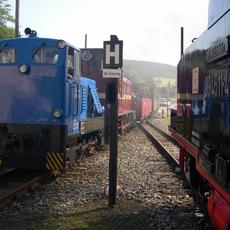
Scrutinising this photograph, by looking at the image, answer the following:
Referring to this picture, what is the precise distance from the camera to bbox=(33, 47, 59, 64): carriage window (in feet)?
35.4

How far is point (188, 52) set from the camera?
884cm

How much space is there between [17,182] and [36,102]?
5.80 ft

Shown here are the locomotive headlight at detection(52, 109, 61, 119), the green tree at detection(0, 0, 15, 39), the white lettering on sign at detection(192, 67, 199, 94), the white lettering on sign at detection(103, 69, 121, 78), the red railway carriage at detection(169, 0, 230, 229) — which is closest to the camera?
the red railway carriage at detection(169, 0, 230, 229)

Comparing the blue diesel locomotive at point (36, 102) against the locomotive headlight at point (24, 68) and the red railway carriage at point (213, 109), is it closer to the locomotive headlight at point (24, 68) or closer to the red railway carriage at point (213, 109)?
the locomotive headlight at point (24, 68)

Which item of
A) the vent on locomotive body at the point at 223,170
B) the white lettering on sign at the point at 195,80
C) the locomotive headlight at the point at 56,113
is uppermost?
the white lettering on sign at the point at 195,80

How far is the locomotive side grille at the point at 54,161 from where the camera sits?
34.2 feet

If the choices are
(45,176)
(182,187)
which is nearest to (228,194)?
(182,187)

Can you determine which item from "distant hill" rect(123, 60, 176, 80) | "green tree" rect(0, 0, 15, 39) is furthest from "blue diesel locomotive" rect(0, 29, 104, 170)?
"distant hill" rect(123, 60, 176, 80)

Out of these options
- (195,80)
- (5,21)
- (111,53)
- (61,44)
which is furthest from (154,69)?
(195,80)

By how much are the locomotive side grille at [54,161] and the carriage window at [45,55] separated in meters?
1.99

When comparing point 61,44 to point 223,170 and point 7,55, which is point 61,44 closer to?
point 7,55

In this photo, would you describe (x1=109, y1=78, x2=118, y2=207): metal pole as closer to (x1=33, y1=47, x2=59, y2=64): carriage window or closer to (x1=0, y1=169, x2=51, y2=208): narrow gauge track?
(x1=0, y1=169, x2=51, y2=208): narrow gauge track

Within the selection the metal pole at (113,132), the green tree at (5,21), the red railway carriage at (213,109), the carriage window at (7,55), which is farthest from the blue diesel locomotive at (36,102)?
the green tree at (5,21)

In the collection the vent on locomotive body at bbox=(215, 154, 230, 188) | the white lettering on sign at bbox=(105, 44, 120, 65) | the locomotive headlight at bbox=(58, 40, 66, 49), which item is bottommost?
the vent on locomotive body at bbox=(215, 154, 230, 188)
